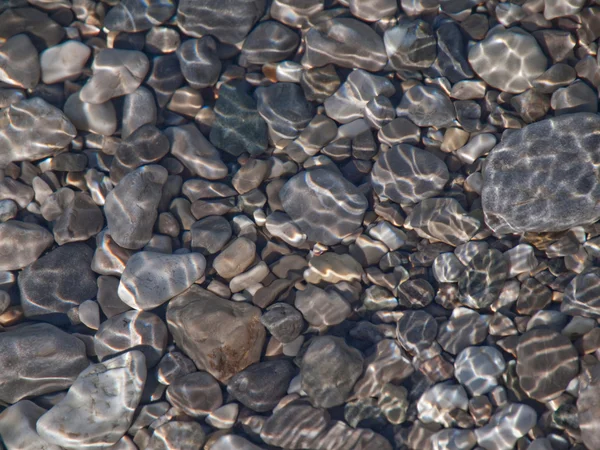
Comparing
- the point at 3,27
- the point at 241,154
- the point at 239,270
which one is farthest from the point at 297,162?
the point at 3,27

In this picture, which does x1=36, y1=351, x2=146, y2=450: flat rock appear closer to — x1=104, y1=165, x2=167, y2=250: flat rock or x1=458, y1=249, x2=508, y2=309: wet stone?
x1=104, y1=165, x2=167, y2=250: flat rock

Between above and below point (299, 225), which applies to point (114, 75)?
Result: above

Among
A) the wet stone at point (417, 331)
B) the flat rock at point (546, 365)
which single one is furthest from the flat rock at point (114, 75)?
the flat rock at point (546, 365)

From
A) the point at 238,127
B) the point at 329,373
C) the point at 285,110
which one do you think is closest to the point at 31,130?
the point at 238,127

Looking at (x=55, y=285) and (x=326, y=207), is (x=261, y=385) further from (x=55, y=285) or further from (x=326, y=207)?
(x=55, y=285)

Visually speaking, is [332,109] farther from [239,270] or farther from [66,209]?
[66,209]

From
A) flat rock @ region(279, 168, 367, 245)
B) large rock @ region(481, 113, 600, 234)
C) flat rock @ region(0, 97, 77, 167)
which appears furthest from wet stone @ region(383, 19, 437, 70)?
flat rock @ region(0, 97, 77, 167)
